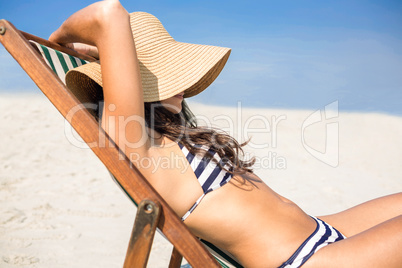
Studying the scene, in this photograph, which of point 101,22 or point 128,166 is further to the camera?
point 101,22

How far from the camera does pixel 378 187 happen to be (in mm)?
6887

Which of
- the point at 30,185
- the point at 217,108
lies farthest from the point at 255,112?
the point at 30,185

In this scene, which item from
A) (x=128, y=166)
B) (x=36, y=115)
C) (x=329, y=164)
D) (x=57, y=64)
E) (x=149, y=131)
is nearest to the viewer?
(x=128, y=166)

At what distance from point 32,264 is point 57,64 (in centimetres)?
209

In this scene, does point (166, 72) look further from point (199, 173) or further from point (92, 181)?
point (92, 181)

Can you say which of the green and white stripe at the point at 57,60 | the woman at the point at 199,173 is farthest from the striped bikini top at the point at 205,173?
the green and white stripe at the point at 57,60

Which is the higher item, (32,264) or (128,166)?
(128,166)

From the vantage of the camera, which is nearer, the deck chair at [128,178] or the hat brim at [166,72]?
the deck chair at [128,178]

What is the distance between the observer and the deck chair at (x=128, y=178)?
52.2 inches

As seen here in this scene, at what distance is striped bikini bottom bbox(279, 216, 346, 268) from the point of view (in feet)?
5.27

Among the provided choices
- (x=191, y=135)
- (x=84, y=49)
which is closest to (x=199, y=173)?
(x=191, y=135)

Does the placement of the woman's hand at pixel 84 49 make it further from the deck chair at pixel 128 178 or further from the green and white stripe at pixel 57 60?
the deck chair at pixel 128 178

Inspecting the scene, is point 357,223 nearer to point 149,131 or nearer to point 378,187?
point 149,131

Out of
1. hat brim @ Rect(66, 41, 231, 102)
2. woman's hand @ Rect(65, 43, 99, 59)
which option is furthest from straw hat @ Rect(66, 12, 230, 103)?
woman's hand @ Rect(65, 43, 99, 59)
